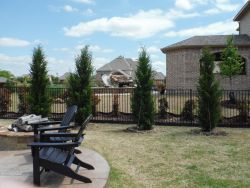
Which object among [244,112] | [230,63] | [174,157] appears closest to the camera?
[174,157]

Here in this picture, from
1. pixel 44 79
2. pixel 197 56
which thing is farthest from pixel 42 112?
pixel 197 56

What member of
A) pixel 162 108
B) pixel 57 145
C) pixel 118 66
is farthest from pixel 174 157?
pixel 118 66

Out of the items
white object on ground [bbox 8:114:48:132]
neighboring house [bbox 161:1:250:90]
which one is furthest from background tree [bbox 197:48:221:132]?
neighboring house [bbox 161:1:250:90]

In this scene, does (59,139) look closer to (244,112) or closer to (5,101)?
(244,112)

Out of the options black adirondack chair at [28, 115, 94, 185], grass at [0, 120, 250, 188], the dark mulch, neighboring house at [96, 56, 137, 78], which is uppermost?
neighboring house at [96, 56, 137, 78]

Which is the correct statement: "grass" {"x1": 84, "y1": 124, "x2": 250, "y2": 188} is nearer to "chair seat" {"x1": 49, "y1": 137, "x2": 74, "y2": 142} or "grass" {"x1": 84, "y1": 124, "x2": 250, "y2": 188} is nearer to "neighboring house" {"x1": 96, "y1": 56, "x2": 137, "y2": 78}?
"chair seat" {"x1": 49, "y1": 137, "x2": 74, "y2": 142}

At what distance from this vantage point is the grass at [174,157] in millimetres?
5863

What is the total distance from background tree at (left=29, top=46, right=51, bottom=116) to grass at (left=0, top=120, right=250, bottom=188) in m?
2.64

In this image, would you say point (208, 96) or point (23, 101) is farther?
point (23, 101)

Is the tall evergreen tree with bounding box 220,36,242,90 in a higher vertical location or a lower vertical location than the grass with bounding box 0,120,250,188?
higher

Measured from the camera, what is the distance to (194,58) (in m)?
26.2

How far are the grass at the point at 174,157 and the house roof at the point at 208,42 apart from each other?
15297mm

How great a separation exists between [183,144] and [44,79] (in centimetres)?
613

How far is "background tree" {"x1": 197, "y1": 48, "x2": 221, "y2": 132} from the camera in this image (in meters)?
10.9
